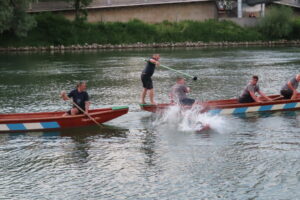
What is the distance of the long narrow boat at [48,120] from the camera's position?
58.5 ft

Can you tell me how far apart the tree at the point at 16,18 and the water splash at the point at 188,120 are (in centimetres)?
4365

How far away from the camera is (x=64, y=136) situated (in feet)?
58.3

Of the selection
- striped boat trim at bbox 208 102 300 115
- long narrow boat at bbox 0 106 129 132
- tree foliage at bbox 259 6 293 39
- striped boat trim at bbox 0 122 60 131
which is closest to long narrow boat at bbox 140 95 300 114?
striped boat trim at bbox 208 102 300 115

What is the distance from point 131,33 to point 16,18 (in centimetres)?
1785

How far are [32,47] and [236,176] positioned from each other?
56013 millimetres

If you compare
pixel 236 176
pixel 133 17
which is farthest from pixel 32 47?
pixel 236 176

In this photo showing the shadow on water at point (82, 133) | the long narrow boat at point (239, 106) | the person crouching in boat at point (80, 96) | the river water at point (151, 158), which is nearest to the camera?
the river water at point (151, 158)

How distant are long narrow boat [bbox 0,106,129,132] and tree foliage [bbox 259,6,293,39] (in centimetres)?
6189

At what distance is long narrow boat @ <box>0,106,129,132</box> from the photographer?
17828mm

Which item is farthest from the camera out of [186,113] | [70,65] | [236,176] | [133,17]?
[133,17]

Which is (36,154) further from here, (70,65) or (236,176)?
(70,65)

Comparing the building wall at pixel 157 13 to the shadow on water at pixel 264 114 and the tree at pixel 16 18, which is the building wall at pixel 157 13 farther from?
the shadow on water at pixel 264 114

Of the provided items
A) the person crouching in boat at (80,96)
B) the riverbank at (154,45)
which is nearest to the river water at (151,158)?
the person crouching in boat at (80,96)

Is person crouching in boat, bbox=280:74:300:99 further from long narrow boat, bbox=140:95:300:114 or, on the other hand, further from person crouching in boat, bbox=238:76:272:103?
person crouching in boat, bbox=238:76:272:103
